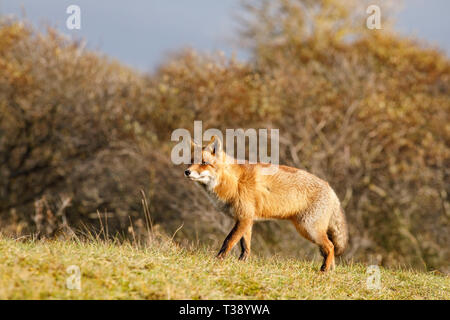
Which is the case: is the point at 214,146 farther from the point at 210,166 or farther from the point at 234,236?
the point at 234,236

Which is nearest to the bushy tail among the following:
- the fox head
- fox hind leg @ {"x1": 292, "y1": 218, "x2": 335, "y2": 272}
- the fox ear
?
fox hind leg @ {"x1": 292, "y1": 218, "x2": 335, "y2": 272}

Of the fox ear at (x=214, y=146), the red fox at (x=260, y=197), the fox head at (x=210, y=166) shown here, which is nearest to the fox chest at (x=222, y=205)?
the red fox at (x=260, y=197)

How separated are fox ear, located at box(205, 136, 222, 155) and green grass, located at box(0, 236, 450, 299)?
166 cm

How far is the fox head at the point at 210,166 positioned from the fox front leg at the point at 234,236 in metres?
0.78

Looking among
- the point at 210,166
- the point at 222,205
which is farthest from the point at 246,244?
the point at 210,166

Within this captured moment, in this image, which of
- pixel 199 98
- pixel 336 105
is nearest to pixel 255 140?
pixel 199 98

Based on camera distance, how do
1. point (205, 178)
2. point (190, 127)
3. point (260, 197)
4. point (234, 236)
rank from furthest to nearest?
point (190, 127) → point (260, 197) → point (205, 178) → point (234, 236)

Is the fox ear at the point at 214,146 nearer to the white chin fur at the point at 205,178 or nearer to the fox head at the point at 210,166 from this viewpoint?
the fox head at the point at 210,166

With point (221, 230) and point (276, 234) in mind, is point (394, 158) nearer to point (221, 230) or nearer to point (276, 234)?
point (276, 234)

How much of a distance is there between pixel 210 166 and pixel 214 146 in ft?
1.14

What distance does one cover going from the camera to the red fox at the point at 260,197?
26.4 feet

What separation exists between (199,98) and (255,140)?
10.1 feet

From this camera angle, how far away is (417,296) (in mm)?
6520

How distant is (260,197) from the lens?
26.7 feet
